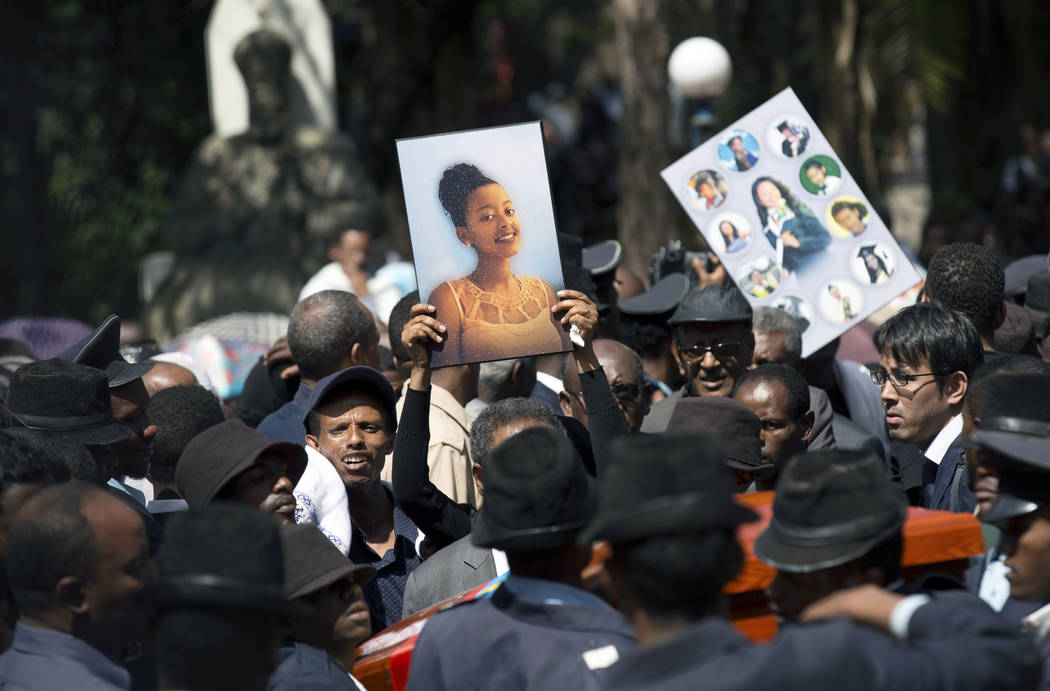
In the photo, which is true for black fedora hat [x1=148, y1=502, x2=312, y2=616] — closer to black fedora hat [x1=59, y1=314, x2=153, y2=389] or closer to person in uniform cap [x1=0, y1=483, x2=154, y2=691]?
person in uniform cap [x1=0, y1=483, x2=154, y2=691]

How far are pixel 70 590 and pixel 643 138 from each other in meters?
8.83

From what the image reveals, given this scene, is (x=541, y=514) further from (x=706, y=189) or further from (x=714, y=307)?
(x=706, y=189)

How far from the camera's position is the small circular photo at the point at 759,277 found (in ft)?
20.7

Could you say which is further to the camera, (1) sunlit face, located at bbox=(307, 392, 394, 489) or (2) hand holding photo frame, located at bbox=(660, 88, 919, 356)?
(2) hand holding photo frame, located at bbox=(660, 88, 919, 356)

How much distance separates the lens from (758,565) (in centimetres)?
329

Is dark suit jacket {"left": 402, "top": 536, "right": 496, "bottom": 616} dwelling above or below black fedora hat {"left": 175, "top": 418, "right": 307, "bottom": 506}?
below

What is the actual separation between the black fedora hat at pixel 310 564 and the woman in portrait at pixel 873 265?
123 inches

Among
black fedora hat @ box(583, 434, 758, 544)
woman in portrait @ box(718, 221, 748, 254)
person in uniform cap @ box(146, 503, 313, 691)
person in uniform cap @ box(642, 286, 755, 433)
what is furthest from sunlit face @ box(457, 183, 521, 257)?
black fedora hat @ box(583, 434, 758, 544)

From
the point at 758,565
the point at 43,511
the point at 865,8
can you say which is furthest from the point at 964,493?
the point at 865,8

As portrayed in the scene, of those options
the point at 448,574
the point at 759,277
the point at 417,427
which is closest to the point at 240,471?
the point at 417,427

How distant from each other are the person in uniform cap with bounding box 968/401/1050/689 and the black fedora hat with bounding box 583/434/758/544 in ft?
2.88

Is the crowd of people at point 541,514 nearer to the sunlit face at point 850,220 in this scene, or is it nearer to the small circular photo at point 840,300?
the small circular photo at point 840,300

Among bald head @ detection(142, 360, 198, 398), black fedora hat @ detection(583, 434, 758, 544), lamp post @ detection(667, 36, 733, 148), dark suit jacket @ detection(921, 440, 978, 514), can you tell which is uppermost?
lamp post @ detection(667, 36, 733, 148)

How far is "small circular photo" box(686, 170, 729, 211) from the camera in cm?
653
